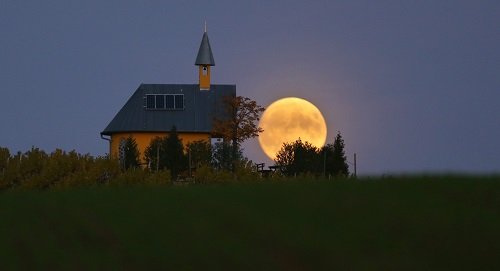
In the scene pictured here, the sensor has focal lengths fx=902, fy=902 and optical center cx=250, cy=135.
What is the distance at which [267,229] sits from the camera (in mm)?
11172

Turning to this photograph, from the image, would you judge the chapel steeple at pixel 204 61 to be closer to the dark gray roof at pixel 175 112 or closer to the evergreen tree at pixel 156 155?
the dark gray roof at pixel 175 112

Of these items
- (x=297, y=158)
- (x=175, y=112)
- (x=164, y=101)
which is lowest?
(x=297, y=158)

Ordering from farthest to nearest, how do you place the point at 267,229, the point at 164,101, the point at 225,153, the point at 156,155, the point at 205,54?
the point at 205,54 → the point at 164,101 → the point at 225,153 → the point at 156,155 → the point at 267,229

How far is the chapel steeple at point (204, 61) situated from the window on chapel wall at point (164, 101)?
2197 millimetres

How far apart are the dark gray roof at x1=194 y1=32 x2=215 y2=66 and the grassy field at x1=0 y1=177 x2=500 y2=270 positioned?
59009 millimetres

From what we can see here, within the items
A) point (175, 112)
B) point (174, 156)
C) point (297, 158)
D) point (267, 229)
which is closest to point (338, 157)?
point (297, 158)

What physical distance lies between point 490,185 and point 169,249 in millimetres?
6097

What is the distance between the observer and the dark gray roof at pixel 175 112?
226 feet

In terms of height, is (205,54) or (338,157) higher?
(205,54)

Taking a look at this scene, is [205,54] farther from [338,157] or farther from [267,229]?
[267,229]

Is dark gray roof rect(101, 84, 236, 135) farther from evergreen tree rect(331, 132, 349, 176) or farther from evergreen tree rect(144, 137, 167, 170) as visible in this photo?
evergreen tree rect(331, 132, 349, 176)

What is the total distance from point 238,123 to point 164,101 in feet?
23.2

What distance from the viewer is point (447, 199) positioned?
13000 mm

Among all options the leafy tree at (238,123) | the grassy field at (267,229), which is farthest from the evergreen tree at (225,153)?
the grassy field at (267,229)
